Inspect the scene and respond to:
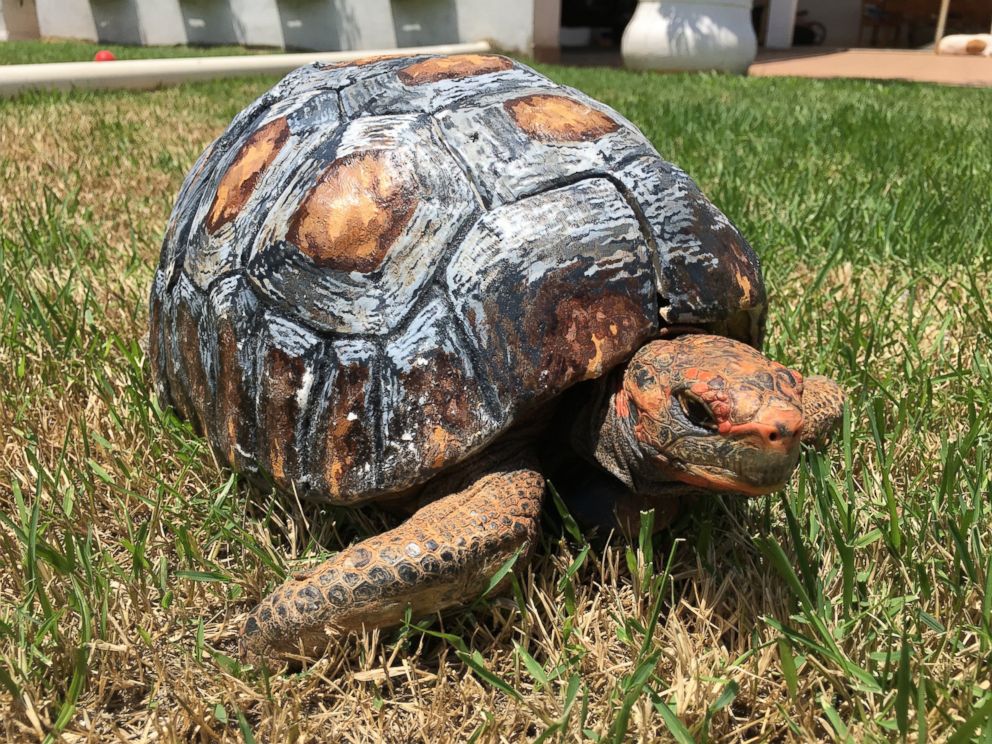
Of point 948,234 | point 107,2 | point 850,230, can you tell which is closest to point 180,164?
point 850,230

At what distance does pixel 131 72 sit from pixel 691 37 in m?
6.76

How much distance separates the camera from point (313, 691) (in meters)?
1.45

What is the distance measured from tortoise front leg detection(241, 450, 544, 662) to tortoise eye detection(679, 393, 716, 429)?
338 mm

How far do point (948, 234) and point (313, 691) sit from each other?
3188 millimetres

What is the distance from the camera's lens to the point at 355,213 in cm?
163

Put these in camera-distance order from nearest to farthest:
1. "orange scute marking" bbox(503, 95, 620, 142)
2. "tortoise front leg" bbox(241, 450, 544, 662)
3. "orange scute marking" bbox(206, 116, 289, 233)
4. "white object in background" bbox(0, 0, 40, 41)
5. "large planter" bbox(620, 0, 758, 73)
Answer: "tortoise front leg" bbox(241, 450, 544, 662)
"orange scute marking" bbox(503, 95, 620, 142)
"orange scute marking" bbox(206, 116, 289, 233)
"large planter" bbox(620, 0, 758, 73)
"white object in background" bbox(0, 0, 40, 41)

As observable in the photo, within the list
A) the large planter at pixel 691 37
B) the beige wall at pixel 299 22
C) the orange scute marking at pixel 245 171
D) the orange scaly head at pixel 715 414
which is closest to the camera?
the orange scaly head at pixel 715 414

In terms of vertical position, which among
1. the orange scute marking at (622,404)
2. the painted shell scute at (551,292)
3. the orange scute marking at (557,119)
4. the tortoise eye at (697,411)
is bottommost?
the orange scute marking at (622,404)

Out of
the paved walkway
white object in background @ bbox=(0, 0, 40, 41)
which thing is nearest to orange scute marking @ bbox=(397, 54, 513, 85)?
the paved walkway

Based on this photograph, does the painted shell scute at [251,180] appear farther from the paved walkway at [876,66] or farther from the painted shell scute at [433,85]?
the paved walkway at [876,66]

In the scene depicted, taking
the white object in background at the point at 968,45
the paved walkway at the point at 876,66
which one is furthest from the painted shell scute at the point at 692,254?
the white object in background at the point at 968,45

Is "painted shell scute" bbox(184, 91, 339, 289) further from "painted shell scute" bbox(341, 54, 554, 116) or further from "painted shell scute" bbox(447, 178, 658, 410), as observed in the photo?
"painted shell scute" bbox(447, 178, 658, 410)

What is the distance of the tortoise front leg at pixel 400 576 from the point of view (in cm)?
142

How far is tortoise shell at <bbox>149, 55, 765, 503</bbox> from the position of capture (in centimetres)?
151
